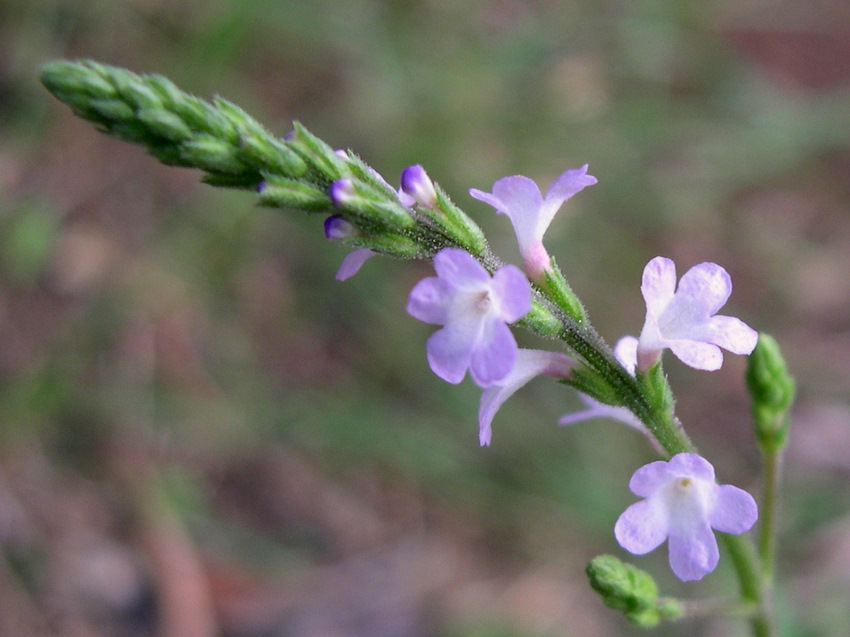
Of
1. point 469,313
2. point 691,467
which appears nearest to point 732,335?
point 691,467

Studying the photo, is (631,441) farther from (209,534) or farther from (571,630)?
(209,534)

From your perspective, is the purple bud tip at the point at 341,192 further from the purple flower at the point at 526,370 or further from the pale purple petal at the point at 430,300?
the purple flower at the point at 526,370

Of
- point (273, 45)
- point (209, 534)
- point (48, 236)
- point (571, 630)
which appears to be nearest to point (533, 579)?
point (571, 630)

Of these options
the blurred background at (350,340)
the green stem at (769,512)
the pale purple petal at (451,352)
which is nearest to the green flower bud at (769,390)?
the green stem at (769,512)

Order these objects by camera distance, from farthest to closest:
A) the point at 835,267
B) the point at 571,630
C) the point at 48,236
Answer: the point at 835,267 < the point at 48,236 < the point at 571,630

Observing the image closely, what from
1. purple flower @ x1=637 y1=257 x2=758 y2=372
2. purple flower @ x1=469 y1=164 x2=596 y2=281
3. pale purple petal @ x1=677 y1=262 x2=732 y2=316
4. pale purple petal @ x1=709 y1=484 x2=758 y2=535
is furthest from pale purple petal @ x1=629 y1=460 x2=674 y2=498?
purple flower @ x1=469 y1=164 x2=596 y2=281

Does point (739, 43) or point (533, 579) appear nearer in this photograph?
point (533, 579)
